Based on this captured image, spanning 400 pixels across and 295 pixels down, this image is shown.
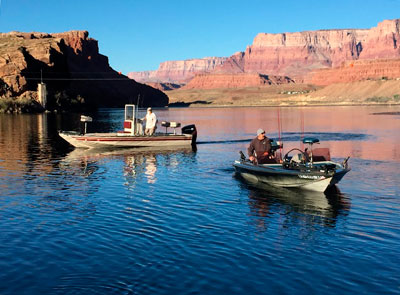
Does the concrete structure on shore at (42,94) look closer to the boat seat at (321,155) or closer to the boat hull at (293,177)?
the boat hull at (293,177)

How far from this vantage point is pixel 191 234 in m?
14.9

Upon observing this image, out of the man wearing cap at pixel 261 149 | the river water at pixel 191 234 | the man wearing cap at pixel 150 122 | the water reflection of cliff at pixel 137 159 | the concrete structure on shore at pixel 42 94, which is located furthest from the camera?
the concrete structure on shore at pixel 42 94

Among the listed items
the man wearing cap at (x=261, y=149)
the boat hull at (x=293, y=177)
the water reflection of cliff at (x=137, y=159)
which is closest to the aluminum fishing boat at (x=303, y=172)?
the boat hull at (x=293, y=177)

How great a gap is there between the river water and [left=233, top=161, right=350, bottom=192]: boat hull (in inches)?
18.0

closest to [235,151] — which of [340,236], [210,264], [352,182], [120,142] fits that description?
[120,142]

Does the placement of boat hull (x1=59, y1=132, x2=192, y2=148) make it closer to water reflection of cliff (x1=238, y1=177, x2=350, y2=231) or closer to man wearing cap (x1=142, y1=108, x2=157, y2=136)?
man wearing cap (x1=142, y1=108, x2=157, y2=136)

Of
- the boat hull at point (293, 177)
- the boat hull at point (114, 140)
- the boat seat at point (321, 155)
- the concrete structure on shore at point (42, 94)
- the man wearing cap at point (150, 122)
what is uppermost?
the concrete structure on shore at point (42, 94)

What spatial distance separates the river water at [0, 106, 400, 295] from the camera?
11266 mm

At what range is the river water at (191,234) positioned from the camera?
37.0 feet

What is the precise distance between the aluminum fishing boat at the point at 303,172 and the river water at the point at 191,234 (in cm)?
53

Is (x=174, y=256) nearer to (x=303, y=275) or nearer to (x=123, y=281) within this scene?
(x=123, y=281)

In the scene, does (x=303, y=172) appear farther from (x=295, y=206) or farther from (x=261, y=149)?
(x=261, y=149)

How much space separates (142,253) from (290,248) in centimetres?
389

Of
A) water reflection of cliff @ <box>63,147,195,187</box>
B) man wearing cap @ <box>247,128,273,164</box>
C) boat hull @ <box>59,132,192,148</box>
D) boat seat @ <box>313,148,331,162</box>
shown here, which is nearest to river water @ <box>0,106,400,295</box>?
water reflection of cliff @ <box>63,147,195,187</box>
